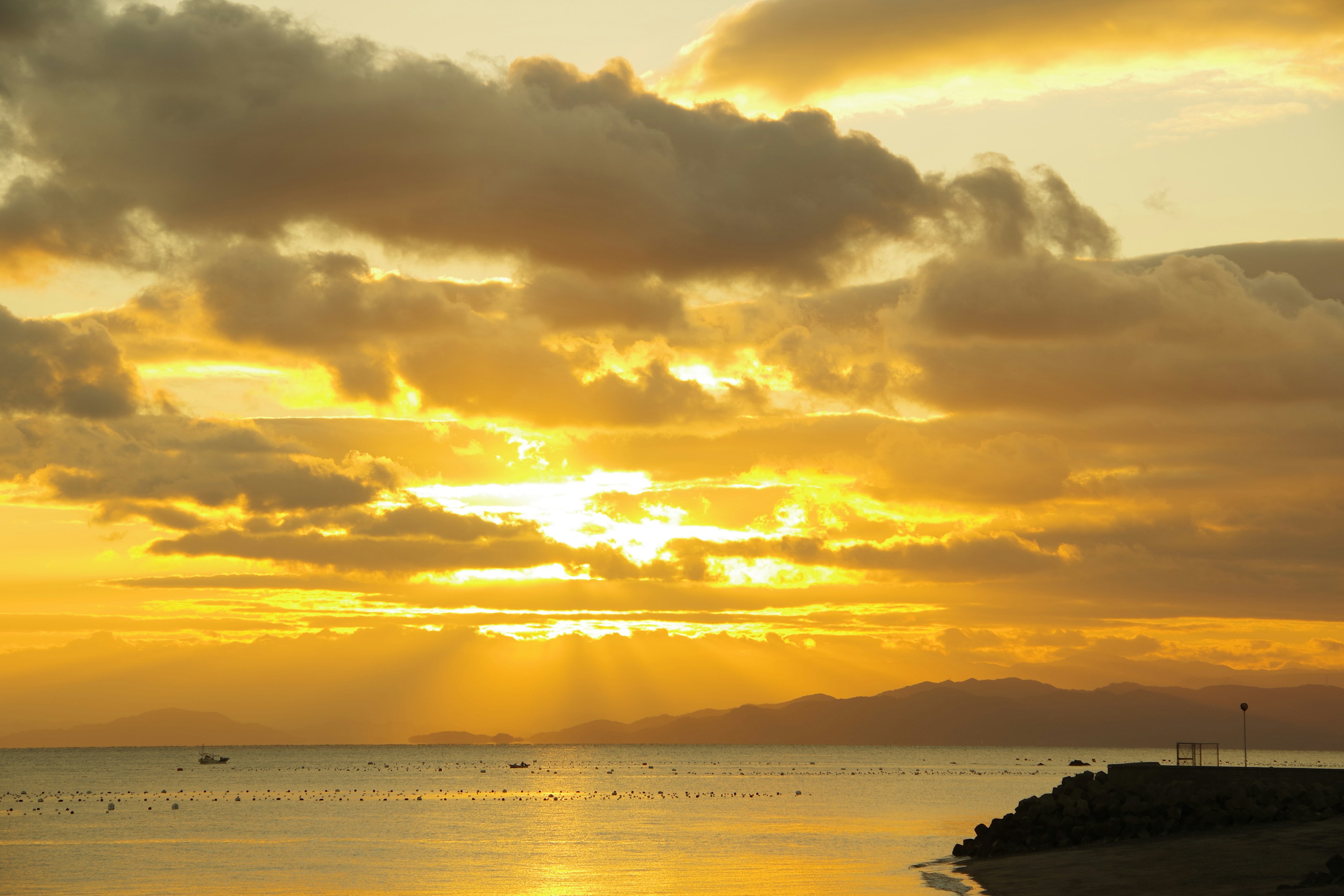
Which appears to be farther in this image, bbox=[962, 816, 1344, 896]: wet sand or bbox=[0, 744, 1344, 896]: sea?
bbox=[0, 744, 1344, 896]: sea

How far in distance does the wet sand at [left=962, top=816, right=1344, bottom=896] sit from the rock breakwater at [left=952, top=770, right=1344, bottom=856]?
1.89m

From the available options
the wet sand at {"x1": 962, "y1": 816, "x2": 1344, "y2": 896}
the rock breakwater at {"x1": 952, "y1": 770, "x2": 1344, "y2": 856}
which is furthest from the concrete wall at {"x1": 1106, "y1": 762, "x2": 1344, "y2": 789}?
the wet sand at {"x1": 962, "y1": 816, "x2": 1344, "y2": 896}

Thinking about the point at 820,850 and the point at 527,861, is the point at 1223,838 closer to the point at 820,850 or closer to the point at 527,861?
the point at 820,850

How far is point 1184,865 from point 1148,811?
14106mm

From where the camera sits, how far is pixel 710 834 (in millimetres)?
101875

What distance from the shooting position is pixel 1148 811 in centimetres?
6831

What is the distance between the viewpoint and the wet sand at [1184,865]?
5006 centimetres

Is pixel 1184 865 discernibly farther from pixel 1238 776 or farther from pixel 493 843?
pixel 493 843

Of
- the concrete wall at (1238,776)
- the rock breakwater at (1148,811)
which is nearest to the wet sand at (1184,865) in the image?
the rock breakwater at (1148,811)

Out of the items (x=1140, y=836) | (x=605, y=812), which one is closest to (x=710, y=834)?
(x=605, y=812)

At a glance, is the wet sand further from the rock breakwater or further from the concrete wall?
the concrete wall

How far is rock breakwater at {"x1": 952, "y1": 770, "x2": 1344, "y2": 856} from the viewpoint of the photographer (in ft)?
213

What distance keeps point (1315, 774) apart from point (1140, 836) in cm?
1371

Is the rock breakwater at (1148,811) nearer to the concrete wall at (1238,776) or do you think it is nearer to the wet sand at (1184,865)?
the concrete wall at (1238,776)
